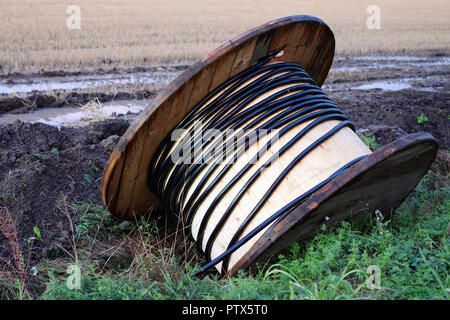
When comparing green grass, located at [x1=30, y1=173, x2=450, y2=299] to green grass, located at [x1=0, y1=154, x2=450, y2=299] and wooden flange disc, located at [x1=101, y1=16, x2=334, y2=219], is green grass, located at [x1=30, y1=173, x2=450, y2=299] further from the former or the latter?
wooden flange disc, located at [x1=101, y1=16, x2=334, y2=219]

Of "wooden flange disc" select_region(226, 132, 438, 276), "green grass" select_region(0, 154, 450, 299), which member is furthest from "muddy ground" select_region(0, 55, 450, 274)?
"wooden flange disc" select_region(226, 132, 438, 276)

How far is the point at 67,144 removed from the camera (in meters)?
4.96

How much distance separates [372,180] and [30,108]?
5.89 metres

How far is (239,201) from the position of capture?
292 cm

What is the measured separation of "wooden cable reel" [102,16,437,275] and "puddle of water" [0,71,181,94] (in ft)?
18.6

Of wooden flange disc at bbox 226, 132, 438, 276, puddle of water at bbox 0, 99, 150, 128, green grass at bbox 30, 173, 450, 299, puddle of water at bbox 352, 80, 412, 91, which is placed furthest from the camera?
puddle of water at bbox 352, 80, 412, 91

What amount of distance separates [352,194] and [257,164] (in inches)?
25.2

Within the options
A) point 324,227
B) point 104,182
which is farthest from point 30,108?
point 324,227

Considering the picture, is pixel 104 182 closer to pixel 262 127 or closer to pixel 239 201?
pixel 239 201

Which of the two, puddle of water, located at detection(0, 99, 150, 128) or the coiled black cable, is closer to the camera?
the coiled black cable

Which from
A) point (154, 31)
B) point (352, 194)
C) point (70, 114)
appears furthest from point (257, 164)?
point (154, 31)

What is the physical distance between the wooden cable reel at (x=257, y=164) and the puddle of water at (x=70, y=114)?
3477 mm

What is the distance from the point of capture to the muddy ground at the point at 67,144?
3.69 m

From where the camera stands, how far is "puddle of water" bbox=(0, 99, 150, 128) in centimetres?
648
